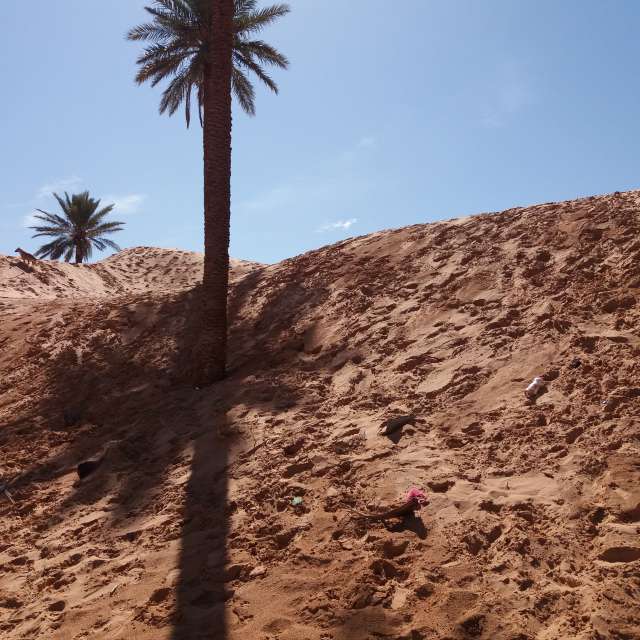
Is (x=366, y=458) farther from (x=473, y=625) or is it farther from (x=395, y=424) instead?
(x=473, y=625)

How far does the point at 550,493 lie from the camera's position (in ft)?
11.8

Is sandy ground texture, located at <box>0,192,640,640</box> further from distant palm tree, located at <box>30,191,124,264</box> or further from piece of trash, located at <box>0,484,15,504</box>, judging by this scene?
distant palm tree, located at <box>30,191,124,264</box>

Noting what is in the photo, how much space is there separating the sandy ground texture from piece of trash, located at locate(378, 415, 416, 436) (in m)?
0.06

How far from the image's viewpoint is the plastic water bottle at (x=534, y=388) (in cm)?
460

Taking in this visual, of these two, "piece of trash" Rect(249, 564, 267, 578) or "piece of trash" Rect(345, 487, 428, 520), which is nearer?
"piece of trash" Rect(249, 564, 267, 578)

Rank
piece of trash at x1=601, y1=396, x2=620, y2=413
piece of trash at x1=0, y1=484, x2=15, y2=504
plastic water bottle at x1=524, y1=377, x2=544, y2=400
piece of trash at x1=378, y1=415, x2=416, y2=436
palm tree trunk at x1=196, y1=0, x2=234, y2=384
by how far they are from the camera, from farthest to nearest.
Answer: palm tree trunk at x1=196, y1=0, x2=234, y2=384, piece of trash at x1=0, y1=484, x2=15, y2=504, piece of trash at x1=378, y1=415, x2=416, y2=436, plastic water bottle at x1=524, y1=377, x2=544, y2=400, piece of trash at x1=601, y1=396, x2=620, y2=413

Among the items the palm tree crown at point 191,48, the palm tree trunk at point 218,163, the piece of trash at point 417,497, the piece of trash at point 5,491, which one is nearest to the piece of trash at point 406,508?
the piece of trash at point 417,497

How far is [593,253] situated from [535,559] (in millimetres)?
4136

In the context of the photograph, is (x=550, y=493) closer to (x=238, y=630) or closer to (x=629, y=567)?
(x=629, y=567)

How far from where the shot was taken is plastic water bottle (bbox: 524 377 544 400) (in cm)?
460

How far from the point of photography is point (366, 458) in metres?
4.51

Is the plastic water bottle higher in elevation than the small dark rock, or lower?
higher

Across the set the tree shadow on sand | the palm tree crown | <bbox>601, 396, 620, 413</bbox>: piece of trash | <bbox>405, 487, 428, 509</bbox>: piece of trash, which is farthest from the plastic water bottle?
the palm tree crown

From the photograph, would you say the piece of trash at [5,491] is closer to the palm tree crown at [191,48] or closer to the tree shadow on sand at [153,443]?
the tree shadow on sand at [153,443]
